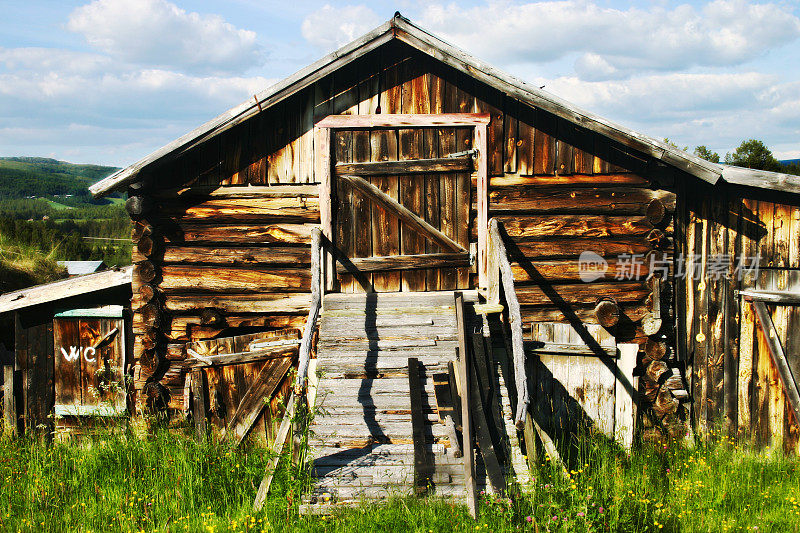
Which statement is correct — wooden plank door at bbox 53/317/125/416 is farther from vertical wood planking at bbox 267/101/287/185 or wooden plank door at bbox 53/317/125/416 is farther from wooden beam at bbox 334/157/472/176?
wooden beam at bbox 334/157/472/176

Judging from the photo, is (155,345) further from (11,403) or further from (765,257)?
(765,257)

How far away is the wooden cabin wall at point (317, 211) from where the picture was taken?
7.15 m

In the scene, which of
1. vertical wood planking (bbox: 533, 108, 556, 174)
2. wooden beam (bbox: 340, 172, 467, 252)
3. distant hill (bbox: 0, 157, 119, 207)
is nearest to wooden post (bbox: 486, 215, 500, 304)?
wooden beam (bbox: 340, 172, 467, 252)

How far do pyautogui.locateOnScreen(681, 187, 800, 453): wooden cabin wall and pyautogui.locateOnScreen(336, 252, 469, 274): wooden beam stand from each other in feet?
10.1

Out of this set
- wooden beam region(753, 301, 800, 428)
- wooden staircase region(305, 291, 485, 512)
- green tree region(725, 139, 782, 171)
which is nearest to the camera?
wooden staircase region(305, 291, 485, 512)

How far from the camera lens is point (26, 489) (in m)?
5.54

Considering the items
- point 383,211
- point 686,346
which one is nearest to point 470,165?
point 383,211

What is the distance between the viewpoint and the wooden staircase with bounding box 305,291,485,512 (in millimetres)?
4945

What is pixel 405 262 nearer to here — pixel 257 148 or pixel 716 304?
pixel 257 148

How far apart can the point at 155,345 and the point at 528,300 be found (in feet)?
16.5

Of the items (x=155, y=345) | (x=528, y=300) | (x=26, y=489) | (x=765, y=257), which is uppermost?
(x=765, y=257)

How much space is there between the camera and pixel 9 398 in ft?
25.4

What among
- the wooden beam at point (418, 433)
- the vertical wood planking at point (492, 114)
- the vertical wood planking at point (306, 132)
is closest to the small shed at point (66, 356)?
the vertical wood planking at point (306, 132)

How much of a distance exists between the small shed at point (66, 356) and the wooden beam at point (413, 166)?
3.74 meters
